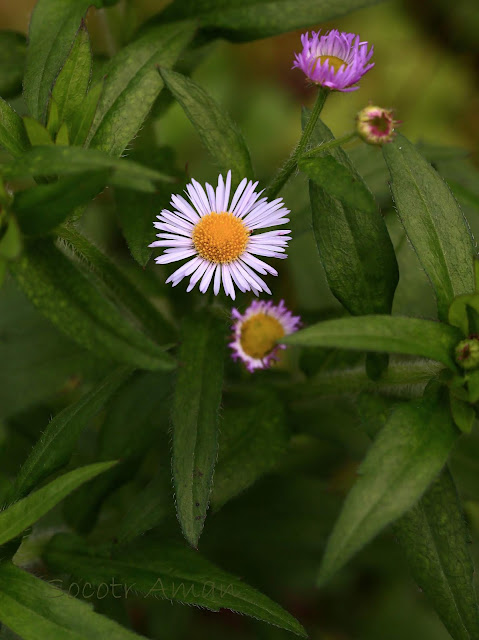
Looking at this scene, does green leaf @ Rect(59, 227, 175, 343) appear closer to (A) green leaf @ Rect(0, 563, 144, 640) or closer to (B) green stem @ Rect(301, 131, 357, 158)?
(B) green stem @ Rect(301, 131, 357, 158)

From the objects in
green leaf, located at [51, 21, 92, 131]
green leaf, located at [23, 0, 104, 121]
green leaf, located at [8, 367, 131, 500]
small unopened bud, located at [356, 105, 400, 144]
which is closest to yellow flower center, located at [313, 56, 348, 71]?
small unopened bud, located at [356, 105, 400, 144]

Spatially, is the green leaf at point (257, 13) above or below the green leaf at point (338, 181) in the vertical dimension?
above

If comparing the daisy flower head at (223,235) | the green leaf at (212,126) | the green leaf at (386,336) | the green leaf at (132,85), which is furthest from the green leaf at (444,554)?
the green leaf at (132,85)


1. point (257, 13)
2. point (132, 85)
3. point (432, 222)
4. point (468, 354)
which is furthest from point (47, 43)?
point (468, 354)

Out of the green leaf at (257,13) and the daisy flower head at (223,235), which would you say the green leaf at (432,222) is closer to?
the daisy flower head at (223,235)

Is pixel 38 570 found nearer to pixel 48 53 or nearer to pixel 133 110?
pixel 133 110

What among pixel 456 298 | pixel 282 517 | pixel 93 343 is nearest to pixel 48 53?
pixel 93 343

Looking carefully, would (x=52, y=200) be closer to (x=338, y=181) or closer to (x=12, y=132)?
(x=12, y=132)
